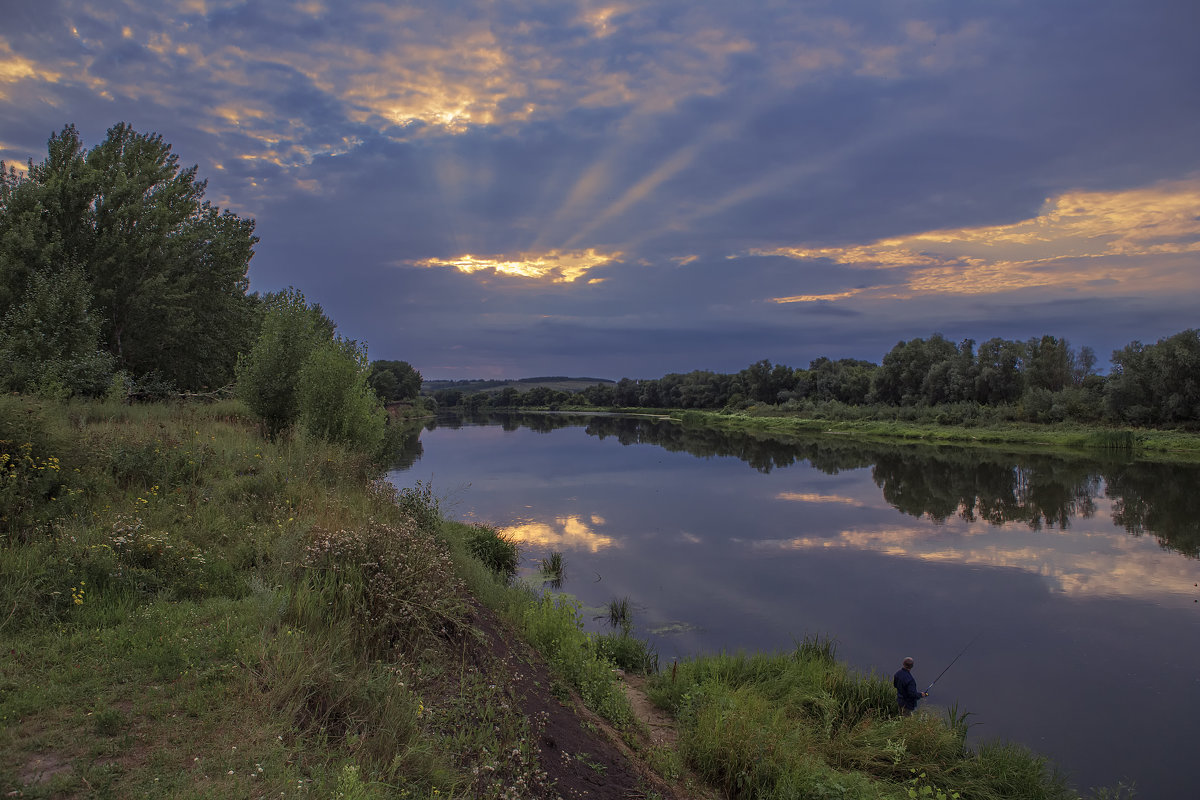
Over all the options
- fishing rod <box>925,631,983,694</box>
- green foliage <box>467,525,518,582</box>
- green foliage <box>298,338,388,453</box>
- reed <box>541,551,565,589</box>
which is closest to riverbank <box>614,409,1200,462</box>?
fishing rod <box>925,631,983,694</box>

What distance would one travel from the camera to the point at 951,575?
17.4m

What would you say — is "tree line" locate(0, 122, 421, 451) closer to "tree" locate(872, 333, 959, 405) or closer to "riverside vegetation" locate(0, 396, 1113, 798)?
"riverside vegetation" locate(0, 396, 1113, 798)

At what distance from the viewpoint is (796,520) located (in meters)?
25.1

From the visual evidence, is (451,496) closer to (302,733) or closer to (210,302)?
(210,302)

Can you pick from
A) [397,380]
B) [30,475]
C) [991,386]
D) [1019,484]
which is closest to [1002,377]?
[991,386]

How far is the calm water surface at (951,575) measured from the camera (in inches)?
397

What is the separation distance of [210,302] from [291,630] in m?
26.4

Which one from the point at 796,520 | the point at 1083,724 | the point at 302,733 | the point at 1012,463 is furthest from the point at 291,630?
the point at 1012,463

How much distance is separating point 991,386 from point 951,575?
61.7 meters

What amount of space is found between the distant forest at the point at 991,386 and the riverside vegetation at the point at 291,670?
184 feet

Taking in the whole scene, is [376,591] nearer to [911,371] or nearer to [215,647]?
[215,647]

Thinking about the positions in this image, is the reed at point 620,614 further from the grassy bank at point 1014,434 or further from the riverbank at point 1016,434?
the grassy bank at point 1014,434

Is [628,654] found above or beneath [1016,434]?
beneath

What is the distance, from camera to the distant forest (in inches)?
1908
